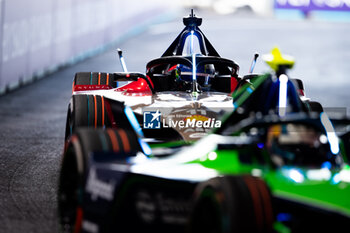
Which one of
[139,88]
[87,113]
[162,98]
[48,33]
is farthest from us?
[48,33]

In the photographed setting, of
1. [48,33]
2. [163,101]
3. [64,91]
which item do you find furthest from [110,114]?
[48,33]

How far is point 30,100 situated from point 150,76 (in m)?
6.15

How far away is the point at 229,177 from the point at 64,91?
12708mm

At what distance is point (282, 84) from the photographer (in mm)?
5473

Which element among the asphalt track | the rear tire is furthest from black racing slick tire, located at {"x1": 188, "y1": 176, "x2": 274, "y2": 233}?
the rear tire

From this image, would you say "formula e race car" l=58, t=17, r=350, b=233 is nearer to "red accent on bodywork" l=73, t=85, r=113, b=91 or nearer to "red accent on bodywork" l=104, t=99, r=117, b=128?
"red accent on bodywork" l=104, t=99, r=117, b=128

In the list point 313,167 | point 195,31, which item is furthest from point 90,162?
point 195,31

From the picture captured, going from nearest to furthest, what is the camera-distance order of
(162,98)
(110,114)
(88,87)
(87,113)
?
1. (87,113)
2. (110,114)
3. (162,98)
4. (88,87)

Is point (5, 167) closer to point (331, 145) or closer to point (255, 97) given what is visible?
point (255, 97)

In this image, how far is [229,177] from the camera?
154 inches

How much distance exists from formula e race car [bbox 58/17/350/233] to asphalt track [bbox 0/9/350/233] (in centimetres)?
115

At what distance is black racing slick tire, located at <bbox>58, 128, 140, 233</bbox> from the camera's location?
486 centimetres

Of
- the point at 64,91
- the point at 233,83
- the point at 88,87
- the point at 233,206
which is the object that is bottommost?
the point at 64,91

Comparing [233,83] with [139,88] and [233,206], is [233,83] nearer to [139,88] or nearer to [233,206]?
[139,88]
